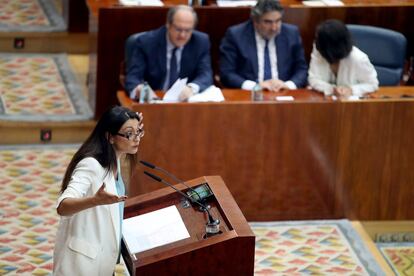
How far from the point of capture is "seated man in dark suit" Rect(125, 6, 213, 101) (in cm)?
740

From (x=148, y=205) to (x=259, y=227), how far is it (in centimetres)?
200

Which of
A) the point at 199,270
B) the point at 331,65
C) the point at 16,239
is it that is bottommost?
the point at 16,239

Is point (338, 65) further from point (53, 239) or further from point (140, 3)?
point (53, 239)

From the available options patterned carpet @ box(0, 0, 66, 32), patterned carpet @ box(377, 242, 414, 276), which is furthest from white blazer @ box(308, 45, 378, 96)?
patterned carpet @ box(0, 0, 66, 32)

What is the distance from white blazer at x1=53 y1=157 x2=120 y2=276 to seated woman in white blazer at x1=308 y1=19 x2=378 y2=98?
2.78 meters

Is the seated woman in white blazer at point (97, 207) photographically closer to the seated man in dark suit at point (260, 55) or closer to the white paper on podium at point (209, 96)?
the white paper on podium at point (209, 96)

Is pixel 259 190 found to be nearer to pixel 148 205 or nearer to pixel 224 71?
pixel 224 71

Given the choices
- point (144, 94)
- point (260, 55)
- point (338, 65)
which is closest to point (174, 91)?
point (144, 94)

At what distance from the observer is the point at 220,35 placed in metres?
8.34

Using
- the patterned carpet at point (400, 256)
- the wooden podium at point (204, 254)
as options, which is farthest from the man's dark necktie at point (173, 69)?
the wooden podium at point (204, 254)

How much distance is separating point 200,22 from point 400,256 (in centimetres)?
234

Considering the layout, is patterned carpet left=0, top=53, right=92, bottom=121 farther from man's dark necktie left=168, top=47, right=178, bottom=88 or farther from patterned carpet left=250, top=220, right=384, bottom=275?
patterned carpet left=250, top=220, right=384, bottom=275

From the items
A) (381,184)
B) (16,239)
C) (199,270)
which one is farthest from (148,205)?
(381,184)

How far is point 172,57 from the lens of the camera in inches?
300
